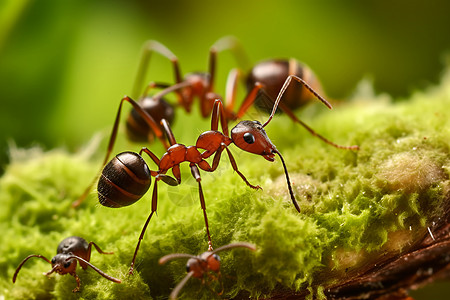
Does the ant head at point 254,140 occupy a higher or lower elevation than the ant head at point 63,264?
higher

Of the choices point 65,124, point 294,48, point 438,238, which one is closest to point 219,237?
point 438,238

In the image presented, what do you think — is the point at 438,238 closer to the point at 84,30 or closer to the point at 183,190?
the point at 183,190

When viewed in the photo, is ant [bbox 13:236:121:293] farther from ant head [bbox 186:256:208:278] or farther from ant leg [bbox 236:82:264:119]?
ant leg [bbox 236:82:264:119]

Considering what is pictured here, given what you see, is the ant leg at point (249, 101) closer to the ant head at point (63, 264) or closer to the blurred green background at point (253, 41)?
the ant head at point (63, 264)

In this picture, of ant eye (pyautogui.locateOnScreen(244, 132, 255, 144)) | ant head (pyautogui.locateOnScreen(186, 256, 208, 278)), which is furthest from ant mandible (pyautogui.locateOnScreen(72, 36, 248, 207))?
ant head (pyautogui.locateOnScreen(186, 256, 208, 278))

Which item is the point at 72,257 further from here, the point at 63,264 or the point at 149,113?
the point at 149,113

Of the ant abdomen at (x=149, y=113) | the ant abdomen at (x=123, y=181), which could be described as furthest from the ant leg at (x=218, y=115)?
the ant abdomen at (x=149, y=113)

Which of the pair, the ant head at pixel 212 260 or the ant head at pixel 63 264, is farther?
the ant head at pixel 63 264
